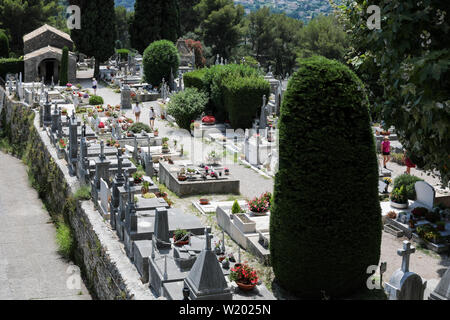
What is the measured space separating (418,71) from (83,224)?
11360 millimetres

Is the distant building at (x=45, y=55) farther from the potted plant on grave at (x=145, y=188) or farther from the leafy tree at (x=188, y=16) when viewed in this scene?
the potted plant on grave at (x=145, y=188)

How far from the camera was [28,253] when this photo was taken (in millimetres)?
20812

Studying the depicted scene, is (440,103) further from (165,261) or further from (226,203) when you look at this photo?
(226,203)

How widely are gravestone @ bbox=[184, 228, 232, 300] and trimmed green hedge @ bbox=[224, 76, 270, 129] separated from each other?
21869mm

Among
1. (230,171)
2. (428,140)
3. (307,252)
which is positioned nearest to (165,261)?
(307,252)

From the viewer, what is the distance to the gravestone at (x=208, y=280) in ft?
36.8

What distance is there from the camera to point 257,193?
22125 millimetres

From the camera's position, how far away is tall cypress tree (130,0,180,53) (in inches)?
2026

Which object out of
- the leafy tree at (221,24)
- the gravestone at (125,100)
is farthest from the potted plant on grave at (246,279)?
the leafy tree at (221,24)

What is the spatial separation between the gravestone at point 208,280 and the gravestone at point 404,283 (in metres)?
2.96

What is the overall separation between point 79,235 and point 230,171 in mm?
7337

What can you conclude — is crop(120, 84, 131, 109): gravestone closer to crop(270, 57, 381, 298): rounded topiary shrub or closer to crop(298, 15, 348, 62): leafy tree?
crop(270, 57, 381, 298): rounded topiary shrub

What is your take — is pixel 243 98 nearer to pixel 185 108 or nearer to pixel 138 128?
pixel 185 108

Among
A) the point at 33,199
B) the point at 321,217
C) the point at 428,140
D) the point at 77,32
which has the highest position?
the point at 77,32
